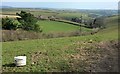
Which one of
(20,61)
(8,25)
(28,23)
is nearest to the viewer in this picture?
(20,61)

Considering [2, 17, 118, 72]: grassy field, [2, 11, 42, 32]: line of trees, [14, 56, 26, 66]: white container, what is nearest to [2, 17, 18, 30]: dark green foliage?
[2, 11, 42, 32]: line of trees

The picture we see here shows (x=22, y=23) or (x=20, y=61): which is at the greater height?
(x=22, y=23)

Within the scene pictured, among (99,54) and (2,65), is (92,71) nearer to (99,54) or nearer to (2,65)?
(99,54)

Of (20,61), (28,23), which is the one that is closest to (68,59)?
(20,61)

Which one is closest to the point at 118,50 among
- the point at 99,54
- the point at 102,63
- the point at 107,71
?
the point at 99,54

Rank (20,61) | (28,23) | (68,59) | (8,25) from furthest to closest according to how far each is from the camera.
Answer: (28,23) → (8,25) → (68,59) → (20,61)

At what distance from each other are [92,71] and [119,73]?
989 millimetres

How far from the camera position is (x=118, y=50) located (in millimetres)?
11719

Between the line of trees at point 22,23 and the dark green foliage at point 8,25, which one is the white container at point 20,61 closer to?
the line of trees at point 22,23

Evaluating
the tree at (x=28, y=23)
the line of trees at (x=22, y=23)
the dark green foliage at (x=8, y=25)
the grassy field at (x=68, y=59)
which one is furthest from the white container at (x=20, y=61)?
the tree at (x=28, y=23)

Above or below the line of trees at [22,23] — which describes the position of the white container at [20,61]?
below

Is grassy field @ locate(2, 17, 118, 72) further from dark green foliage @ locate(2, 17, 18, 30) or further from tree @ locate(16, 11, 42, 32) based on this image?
tree @ locate(16, 11, 42, 32)

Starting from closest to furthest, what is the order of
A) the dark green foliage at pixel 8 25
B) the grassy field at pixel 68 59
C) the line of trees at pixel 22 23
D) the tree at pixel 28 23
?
the grassy field at pixel 68 59 < the dark green foliage at pixel 8 25 < the line of trees at pixel 22 23 < the tree at pixel 28 23

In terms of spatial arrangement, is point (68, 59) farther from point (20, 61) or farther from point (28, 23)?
point (28, 23)
